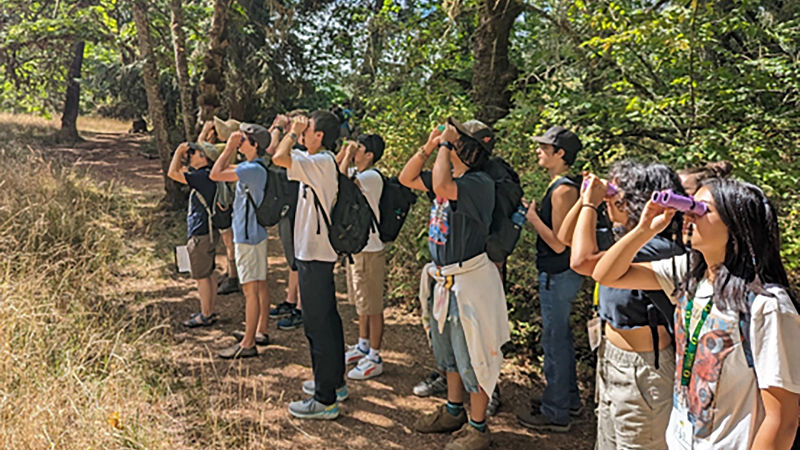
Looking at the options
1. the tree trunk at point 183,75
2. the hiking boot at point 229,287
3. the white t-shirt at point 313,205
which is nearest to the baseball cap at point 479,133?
the white t-shirt at point 313,205

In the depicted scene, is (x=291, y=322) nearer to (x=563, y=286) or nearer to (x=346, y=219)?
(x=346, y=219)

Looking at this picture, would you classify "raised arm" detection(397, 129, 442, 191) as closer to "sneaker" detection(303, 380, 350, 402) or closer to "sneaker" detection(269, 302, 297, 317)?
"sneaker" detection(303, 380, 350, 402)

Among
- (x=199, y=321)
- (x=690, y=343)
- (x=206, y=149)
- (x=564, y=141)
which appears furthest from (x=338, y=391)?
(x=690, y=343)

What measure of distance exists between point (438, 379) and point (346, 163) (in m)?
1.91

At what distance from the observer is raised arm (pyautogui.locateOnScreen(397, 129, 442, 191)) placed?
10.9 feet

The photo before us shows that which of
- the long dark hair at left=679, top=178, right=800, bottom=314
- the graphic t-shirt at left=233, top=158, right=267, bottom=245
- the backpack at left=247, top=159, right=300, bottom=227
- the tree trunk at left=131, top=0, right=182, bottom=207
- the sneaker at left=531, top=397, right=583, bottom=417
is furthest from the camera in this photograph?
the tree trunk at left=131, top=0, right=182, bottom=207

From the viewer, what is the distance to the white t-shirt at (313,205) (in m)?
3.55

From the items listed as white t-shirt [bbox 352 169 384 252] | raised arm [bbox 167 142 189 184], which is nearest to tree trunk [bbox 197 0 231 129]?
raised arm [bbox 167 142 189 184]

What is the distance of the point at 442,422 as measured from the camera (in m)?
3.68

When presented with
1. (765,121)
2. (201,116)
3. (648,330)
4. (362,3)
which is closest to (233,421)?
(648,330)

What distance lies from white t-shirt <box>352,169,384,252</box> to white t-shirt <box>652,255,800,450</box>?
2.92 meters

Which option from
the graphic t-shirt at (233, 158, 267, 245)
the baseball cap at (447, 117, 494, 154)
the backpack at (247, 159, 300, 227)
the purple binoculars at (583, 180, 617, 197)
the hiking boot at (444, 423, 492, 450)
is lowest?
the hiking boot at (444, 423, 492, 450)

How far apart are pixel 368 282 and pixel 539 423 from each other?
1.75 m

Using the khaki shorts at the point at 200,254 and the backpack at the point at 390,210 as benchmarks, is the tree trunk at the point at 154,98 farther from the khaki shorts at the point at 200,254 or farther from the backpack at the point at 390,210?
the backpack at the point at 390,210
